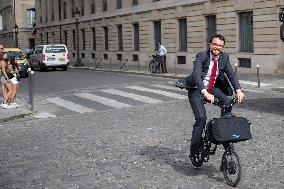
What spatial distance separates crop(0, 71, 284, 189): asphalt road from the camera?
6.26 m

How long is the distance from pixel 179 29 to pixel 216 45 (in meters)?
26.0

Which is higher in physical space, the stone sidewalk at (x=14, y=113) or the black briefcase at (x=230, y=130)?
the black briefcase at (x=230, y=130)

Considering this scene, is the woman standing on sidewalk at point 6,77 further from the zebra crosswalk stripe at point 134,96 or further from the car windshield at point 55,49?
the car windshield at point 55,49

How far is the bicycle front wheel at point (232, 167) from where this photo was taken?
569 cm

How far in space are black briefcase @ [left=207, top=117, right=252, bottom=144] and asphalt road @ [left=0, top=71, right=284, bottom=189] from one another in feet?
2.08

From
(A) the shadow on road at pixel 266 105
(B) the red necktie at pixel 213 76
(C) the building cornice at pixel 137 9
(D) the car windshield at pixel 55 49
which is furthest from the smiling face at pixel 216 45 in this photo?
(D) the car windshield at pixel 55 49

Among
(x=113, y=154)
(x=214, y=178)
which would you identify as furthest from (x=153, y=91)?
(x=214, y=178)

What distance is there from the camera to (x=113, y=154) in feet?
25.8

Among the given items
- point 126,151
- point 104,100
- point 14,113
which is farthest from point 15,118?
point 126,151

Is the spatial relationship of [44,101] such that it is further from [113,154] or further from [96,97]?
[113,154]

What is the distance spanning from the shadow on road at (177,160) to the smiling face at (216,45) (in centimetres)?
159

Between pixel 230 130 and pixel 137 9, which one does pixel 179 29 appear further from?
pixel 230 130

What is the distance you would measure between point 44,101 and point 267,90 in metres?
7.55

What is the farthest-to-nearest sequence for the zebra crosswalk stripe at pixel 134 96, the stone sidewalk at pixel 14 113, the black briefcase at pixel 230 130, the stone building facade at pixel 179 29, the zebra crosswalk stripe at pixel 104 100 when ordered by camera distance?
1. the stone building facade at pixel 179 29
2. the zebra crosswalk stripe at pixel 134 96
3. the zebra crosswalk stripe at pixel 104 100
4. the stone sidewalk at pixel 14 113
5. the black briefcase at pixel 230 130
